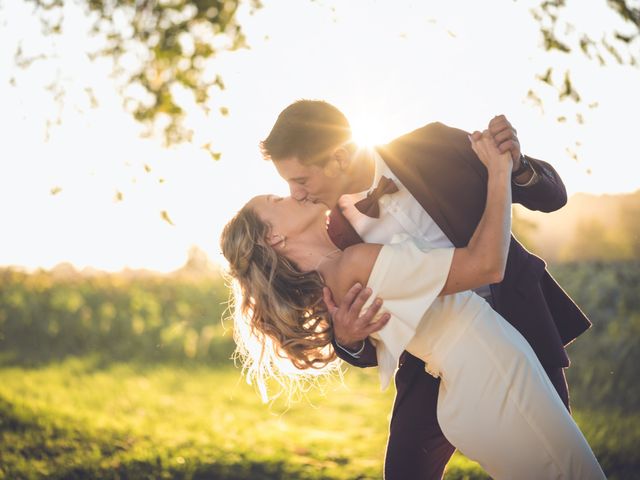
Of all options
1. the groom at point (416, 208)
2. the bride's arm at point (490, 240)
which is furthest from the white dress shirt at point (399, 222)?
the bride's arm at point (490, 240)

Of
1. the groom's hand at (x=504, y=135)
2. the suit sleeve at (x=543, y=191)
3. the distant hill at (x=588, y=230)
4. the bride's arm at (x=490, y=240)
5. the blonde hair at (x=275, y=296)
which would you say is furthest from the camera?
the distant hill at (x=588, y=230)

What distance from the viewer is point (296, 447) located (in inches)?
242

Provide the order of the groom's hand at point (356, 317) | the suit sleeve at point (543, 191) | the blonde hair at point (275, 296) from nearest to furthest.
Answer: the groom's hand at point (356, 317) < the suit sleeve at point (543, 191) < the blonde hair at point (275, 296)

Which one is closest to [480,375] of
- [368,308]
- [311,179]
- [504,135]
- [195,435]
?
[368,308]

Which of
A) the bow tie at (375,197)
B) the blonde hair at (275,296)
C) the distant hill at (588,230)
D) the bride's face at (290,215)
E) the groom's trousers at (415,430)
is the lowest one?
the distant hill at (588,230)

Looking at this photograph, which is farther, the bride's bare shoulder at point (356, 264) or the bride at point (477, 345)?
the bride's bare shoulder at point (356, 264)

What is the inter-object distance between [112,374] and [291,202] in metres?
8.09

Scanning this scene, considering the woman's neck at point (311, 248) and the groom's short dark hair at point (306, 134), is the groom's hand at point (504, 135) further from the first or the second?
the woman's neck at point (311, 248)

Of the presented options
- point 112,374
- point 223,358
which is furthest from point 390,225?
point 223,358

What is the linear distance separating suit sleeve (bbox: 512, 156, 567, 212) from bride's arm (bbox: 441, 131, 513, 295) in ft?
0.91

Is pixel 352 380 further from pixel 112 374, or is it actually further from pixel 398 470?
pixel 398 470

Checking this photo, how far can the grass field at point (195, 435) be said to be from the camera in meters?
5.38

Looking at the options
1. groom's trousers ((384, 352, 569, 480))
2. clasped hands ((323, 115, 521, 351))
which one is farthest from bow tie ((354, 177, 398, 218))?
groom's trousers ((384, 352, 569, 480))

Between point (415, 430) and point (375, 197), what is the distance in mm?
1028
